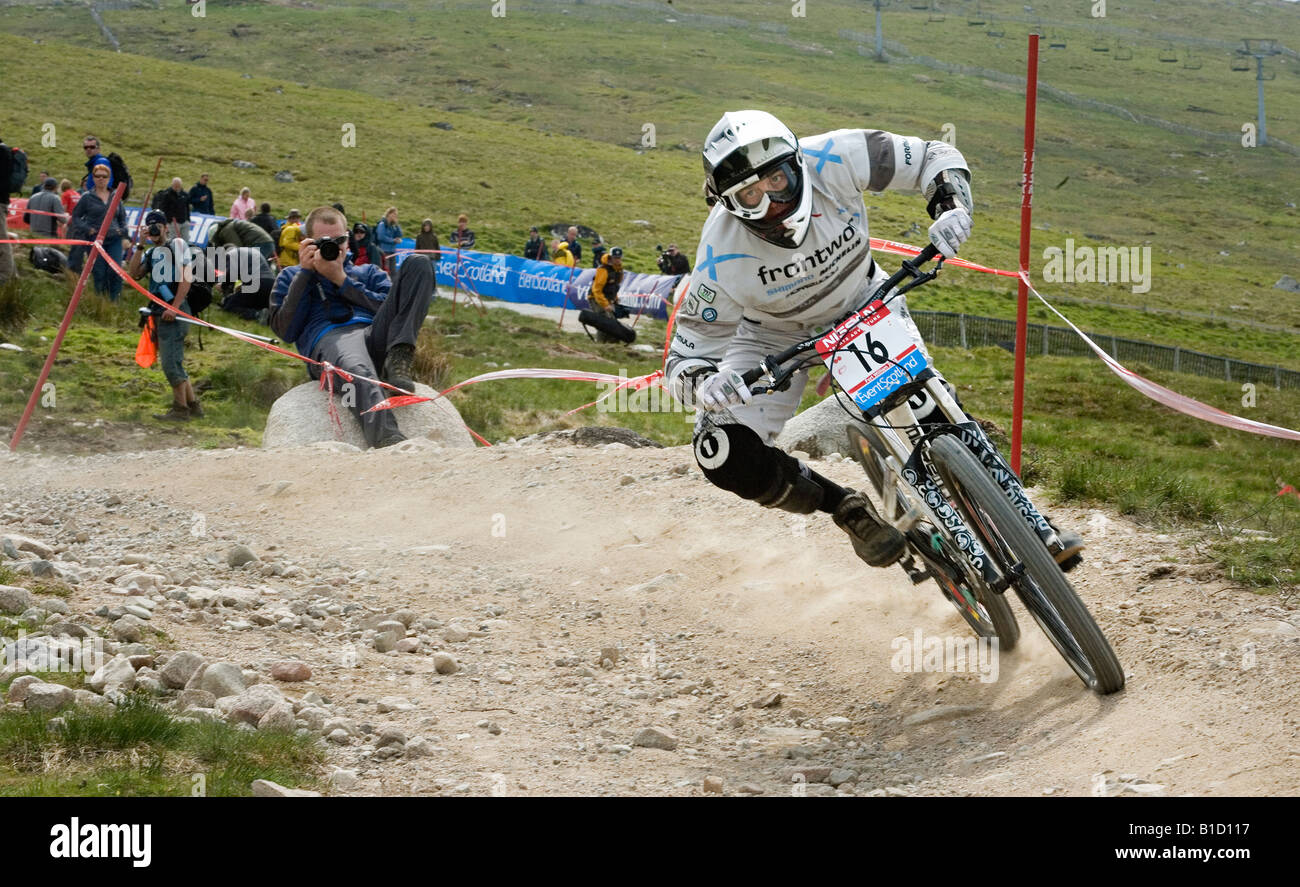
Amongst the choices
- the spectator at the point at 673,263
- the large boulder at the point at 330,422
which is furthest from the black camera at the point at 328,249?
the spectator at the point at 673,263

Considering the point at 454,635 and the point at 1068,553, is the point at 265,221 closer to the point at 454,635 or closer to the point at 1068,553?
the point at 454,635

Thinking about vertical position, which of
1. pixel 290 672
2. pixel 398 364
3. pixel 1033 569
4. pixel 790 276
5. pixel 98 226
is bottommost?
pixel 290 672

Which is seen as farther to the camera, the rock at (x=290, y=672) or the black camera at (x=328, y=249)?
the black camera at (x=328, y=249)

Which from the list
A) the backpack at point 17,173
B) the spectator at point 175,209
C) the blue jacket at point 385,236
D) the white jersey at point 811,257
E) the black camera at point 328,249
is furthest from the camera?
the blue jacket at point 385,236

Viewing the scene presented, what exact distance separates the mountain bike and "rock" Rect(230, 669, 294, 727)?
2.25m

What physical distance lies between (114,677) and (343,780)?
1316 mm

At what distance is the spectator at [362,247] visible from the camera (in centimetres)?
1964

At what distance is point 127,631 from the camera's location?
5883 mm

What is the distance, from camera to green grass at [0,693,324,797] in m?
4.15

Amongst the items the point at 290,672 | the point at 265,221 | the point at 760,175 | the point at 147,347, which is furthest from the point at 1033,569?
the point at 265,221

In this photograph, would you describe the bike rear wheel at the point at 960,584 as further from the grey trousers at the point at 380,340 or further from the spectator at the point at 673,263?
the spectator at the point at 673,263

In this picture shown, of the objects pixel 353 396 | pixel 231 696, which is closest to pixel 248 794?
pixel 231 696
